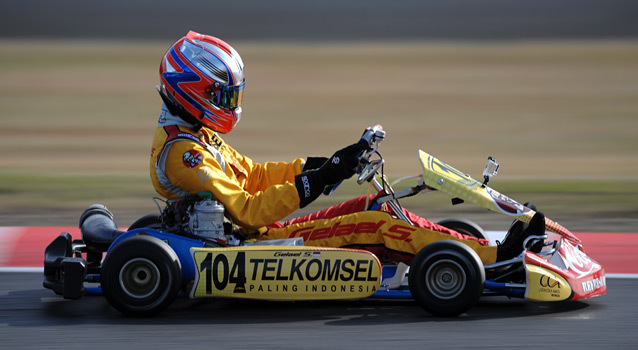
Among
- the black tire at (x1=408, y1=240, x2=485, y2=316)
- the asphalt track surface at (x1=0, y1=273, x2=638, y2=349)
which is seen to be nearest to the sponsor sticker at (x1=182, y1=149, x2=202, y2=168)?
Answer: the asphalt track surface at (x1=0, y1=273, x2=638, y2=349)

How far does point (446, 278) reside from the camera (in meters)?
4.48

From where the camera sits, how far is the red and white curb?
5.95 meters

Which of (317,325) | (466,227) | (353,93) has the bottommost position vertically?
(317,325)

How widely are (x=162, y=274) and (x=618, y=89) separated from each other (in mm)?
14498

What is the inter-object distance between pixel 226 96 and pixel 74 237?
8.05ft

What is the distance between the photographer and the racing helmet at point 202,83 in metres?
4.80

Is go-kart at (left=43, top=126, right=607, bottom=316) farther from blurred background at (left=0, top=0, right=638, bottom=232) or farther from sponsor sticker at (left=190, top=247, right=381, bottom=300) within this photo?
blurred background at (left=0, top=0, right=638, bottom=232)

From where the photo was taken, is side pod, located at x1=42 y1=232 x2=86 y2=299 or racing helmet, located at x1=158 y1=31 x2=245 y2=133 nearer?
side pod, located at x1=42 y1=232 x2=86 y2=299

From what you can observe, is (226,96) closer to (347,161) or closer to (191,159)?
(191,159)

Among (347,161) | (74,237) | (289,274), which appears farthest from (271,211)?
(74,237)

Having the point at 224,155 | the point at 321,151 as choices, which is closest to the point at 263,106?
the point at 321,151

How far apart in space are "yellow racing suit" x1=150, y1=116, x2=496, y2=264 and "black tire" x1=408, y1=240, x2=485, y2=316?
19cm

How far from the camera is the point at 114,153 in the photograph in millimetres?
11992

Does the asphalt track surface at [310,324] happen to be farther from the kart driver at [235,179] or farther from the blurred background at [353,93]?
the blurred background at [353,93]
